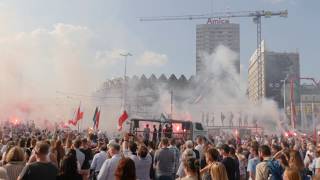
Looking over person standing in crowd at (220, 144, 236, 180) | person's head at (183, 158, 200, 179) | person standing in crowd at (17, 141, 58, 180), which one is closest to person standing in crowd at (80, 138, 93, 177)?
person standing in crowd at (220, 144, 236, 180)

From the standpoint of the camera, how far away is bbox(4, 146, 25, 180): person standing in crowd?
6953 millimetres

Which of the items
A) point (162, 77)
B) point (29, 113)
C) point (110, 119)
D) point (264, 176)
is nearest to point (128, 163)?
point (264, 176)

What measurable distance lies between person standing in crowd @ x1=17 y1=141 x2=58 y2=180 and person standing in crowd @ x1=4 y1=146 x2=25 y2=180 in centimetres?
69

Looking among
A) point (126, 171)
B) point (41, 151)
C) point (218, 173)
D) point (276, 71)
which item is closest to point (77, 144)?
point (41, 151)

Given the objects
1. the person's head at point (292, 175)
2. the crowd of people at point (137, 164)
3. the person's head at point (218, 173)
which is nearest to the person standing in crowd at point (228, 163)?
the crowd of people at point (137, 164)

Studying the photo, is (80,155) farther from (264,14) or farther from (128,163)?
(264,14)

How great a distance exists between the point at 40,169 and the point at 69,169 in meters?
0.57

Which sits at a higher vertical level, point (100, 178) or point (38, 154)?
point (38, 154)

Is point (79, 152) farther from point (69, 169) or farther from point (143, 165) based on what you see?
point (69, 169)

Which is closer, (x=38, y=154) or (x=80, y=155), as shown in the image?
(x=38, y=154)

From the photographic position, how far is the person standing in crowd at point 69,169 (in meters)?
6.76

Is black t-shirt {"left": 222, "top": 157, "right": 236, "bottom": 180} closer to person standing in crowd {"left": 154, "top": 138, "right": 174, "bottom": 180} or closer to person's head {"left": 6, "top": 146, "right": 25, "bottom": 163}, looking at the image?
person standing in crowd {"left": 154, "top": 138, "right": 174, "bottom": 180}

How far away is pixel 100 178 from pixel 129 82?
131m

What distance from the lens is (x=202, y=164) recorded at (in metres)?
12.0
